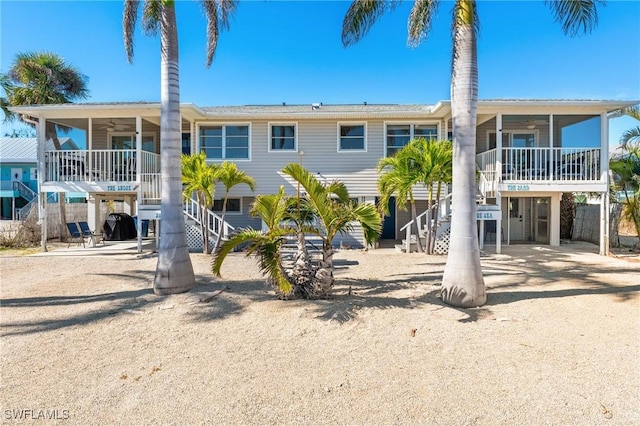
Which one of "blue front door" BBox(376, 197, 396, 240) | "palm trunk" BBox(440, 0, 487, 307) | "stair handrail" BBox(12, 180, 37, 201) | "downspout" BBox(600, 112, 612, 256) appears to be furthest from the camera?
"stair handrail" BBox(12, 180, 37, 201)

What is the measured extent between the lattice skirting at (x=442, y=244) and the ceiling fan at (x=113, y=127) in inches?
A: 513

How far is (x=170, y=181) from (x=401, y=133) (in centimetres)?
983

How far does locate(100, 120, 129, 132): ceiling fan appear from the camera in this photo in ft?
46.3

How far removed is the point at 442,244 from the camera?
466 inches

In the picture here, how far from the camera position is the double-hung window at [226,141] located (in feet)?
46.3

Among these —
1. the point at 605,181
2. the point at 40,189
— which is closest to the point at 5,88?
the point at 40,189

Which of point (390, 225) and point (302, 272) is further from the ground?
point (390, 225)

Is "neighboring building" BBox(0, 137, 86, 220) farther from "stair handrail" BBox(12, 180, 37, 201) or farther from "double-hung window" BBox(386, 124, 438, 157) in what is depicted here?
"double-hung window" BBox(386, 124, 438, 157)

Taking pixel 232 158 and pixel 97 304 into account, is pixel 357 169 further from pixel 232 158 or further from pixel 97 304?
pixel 97 304

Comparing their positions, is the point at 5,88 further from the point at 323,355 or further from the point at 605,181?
the point at 605,181

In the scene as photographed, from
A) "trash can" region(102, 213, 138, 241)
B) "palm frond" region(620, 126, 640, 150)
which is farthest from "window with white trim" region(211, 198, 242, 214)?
"palm frond" region(620, 126, 640, 150)

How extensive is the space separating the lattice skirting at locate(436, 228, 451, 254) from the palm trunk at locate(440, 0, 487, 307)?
602 cm

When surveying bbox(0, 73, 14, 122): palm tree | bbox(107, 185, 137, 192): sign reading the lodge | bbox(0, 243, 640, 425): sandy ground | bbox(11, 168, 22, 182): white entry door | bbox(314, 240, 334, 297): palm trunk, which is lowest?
bbox(0, 243, 640, 425): sandy ground

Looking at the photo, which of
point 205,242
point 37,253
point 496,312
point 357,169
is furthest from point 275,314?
point 37,253
